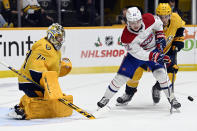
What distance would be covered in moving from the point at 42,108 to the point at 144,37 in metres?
Answer: 1.17

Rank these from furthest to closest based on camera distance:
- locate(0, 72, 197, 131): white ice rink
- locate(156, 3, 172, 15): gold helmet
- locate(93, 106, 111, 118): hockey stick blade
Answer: locate(156, 3, 172, 15): gold helmet, locate(93, 106, 111, 118): hockey stick blade, locate(0, 72, 197, 131): white ice rink

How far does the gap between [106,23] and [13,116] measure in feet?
16.2

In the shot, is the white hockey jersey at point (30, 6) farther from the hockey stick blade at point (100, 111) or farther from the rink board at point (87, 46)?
the hockey stick blade at point (100, 111)

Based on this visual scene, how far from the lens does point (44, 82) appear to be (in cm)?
500

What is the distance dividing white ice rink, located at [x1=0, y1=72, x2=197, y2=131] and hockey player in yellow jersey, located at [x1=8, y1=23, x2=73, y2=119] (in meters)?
0.10

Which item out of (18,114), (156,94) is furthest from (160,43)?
(18,114)

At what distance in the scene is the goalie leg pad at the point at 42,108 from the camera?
512cm

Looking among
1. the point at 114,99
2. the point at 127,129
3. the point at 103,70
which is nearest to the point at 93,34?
the point at 103,70

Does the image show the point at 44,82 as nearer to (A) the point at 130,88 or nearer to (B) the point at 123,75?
(B) the point at 123,75

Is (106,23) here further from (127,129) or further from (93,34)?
(127,129)

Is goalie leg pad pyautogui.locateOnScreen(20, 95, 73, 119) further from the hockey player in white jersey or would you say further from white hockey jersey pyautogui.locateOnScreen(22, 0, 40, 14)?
white hockey jersey pyautogui.locateOnScreen(22, 0, 40, 14)

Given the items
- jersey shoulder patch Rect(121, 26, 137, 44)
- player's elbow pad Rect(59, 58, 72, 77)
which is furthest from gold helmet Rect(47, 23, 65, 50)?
jersey shoulder patch Rect(121, 26, 137, 44)

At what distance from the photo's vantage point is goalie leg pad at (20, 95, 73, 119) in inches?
202

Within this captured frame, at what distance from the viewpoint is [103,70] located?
912 cm
